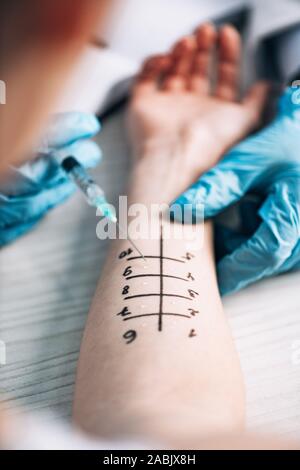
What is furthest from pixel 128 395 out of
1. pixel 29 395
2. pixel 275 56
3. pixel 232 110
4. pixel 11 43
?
pixel 275 56

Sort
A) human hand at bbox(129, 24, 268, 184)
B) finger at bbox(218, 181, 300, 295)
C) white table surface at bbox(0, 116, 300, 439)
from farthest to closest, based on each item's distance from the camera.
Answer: human hand at bbox(129, 24, 268, 184), finger at bbox(218, 181, 300, 295), white table surface at bbox(0, 116, 300, 439)

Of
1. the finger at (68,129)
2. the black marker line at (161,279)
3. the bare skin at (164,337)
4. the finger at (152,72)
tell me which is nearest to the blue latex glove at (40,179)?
the finger at (68,129)

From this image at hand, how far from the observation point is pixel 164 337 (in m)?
0.86

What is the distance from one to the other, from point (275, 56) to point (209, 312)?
3.53 ft

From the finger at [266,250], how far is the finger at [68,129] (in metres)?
0.48

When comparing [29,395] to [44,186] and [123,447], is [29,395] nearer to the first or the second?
[123,447]

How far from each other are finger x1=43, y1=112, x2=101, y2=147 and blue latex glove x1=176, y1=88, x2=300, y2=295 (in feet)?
1.07

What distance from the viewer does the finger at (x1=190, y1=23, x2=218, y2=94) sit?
165 centimetres

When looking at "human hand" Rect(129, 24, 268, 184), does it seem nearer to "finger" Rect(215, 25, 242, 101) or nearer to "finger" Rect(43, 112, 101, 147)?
"finger" Rect(215, 25, 242, 101)

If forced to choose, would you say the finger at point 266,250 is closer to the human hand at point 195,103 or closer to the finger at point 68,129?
the human hand at point 195,103

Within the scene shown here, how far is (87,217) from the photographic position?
1306 mm

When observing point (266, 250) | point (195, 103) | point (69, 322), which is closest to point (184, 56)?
point (195, 103)

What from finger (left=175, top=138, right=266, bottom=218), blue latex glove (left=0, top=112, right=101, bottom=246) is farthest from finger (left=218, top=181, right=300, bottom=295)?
blue latex glove (left=0, top=112, right=101, bottom=246)

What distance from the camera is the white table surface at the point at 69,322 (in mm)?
896
